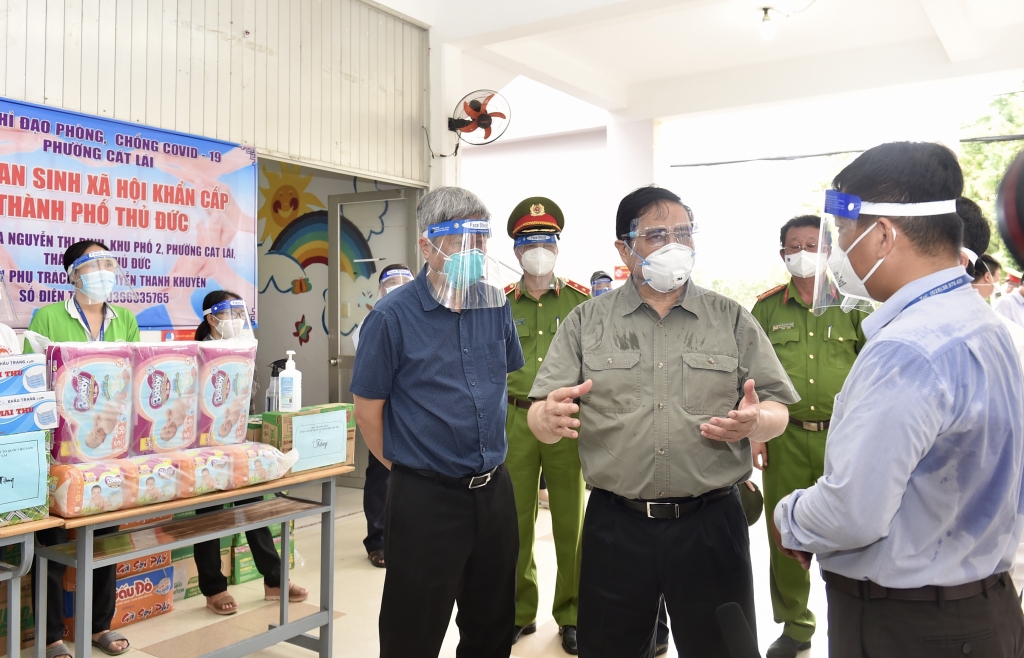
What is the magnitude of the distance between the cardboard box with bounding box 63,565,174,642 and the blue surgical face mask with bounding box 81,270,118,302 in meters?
1.31

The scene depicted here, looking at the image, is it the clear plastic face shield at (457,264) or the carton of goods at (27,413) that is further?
the clear plastic face shield at (457,264)

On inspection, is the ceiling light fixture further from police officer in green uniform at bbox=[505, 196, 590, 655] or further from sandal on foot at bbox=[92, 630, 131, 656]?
sandal on foot at bbox=[92, 630, 131, 656]

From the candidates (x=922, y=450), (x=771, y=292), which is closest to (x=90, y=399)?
(x=922, y=450)

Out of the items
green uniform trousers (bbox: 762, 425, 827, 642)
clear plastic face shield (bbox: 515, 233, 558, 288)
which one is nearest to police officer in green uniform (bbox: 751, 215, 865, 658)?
green uniform trousers (bbox: 762, 425, 827, 642)

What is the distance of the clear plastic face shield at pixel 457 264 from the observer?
2.15m

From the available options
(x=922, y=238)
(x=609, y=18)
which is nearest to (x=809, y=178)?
(x=609, y=18)

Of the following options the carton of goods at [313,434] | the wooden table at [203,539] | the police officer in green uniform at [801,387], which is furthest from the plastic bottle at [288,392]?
the police officer in green uniform at [801,387]

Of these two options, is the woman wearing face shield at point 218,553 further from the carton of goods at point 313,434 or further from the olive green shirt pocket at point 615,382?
the olive green shirt pocket at point 615,382

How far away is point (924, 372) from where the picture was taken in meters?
1.24

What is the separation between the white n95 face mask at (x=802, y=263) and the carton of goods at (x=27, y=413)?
8.59ft

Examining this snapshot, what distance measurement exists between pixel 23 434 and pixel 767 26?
5.65 m

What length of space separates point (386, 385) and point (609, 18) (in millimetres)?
3785

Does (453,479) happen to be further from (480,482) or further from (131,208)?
(131,208)

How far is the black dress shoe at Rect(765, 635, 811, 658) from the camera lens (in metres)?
3.00
